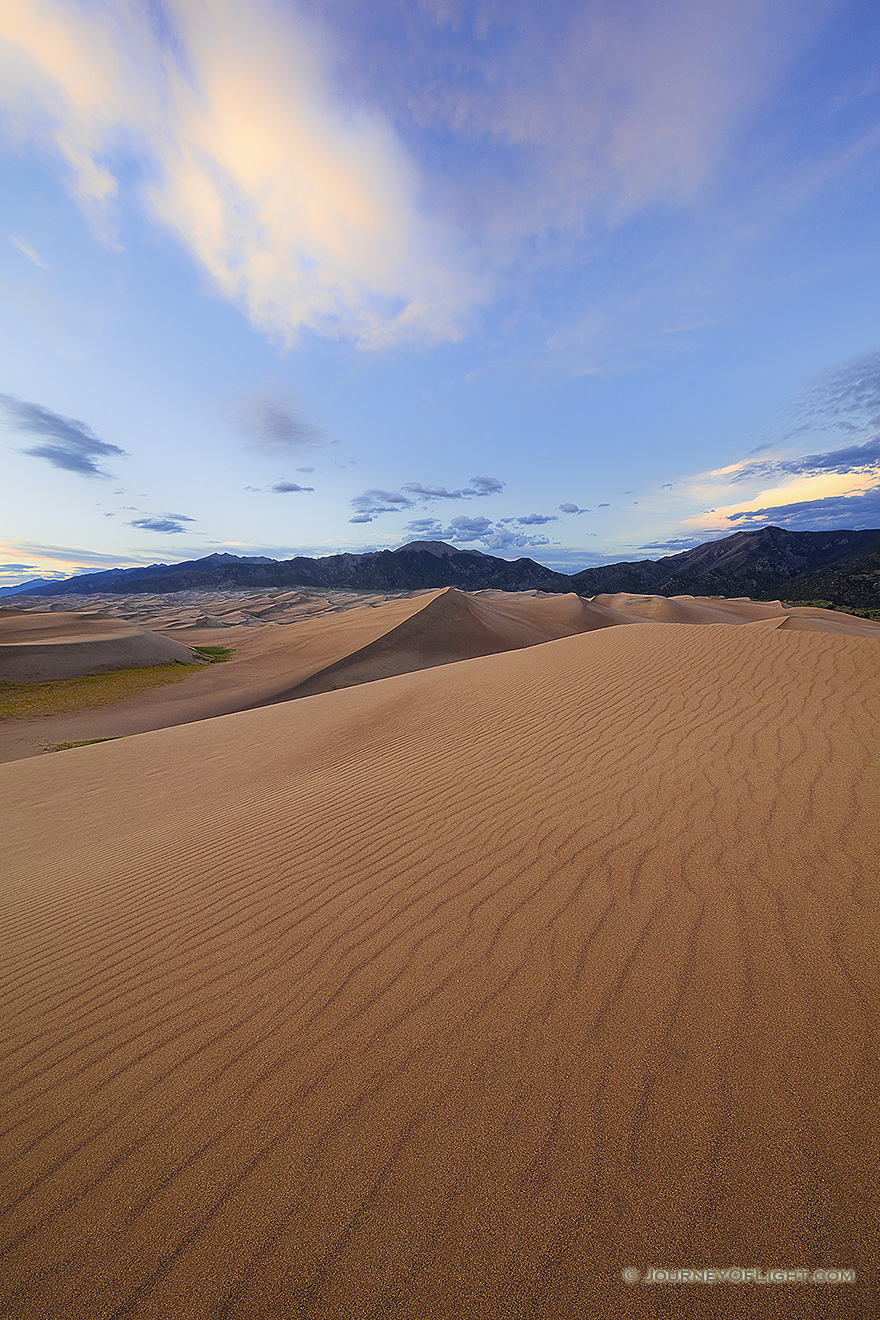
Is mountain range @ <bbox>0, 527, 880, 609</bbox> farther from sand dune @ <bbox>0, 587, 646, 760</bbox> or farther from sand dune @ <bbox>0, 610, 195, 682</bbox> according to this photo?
sand dune @ <bbox>0, 610, 195, 682</bbox>

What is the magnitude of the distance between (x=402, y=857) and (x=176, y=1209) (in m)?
2.00

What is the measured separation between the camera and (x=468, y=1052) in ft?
6.49

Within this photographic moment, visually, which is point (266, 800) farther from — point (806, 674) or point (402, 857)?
point (806, 674)

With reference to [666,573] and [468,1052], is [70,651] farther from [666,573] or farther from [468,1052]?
[666,573]

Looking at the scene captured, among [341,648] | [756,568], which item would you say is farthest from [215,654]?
[756,568]

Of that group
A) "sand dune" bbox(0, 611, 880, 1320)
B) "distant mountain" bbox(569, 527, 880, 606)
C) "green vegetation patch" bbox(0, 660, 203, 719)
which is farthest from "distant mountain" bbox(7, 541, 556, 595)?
"sand dune" bbox(0, 611, 880, 1320)

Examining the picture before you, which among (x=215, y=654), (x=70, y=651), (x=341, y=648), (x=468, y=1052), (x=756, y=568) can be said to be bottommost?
(x=215, y=654)

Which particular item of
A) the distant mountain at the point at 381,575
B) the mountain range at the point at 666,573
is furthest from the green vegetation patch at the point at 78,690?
the distant mountain at the point at 381,575

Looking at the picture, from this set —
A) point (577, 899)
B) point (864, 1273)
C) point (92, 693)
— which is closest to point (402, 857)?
point (577, 899)

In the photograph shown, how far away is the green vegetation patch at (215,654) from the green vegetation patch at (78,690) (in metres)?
3.12

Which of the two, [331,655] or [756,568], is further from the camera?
[756,568]

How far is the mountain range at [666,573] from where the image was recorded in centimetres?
9794

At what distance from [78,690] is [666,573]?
163932mm

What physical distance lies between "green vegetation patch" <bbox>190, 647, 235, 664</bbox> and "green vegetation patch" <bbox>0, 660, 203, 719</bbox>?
123 inches
